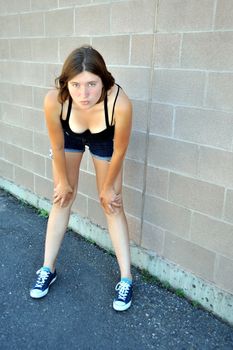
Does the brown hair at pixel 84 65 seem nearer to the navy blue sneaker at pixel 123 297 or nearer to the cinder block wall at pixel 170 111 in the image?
the cinder block wall at pixel 170 111

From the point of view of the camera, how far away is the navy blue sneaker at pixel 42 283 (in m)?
2.73

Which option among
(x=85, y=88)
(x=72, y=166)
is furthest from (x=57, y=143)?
(x=85, y=88)

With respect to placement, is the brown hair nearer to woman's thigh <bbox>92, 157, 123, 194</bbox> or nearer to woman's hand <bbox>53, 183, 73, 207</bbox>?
woman's thigh <bbox>92, 157, 123, 194</bbox>

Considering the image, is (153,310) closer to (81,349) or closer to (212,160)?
(81,349)

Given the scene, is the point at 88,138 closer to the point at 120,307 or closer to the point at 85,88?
the point at 85,88

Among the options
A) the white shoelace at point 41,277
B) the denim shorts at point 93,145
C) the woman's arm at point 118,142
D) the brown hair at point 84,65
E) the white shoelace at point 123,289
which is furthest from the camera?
the white shoelace at point 41,277

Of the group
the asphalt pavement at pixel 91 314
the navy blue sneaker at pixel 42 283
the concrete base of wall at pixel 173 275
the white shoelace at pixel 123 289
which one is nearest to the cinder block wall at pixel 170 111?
the concrete base of wall at pixel 173 275

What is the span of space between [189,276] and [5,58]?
2.94 m

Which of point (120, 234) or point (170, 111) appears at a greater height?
point (170, 111)

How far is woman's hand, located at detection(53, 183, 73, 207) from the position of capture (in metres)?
2.68

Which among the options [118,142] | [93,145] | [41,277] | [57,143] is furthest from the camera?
[41,277]

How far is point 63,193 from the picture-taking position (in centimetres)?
269

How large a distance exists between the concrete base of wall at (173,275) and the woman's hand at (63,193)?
0.72 meters

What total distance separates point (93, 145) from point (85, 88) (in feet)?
1.68
